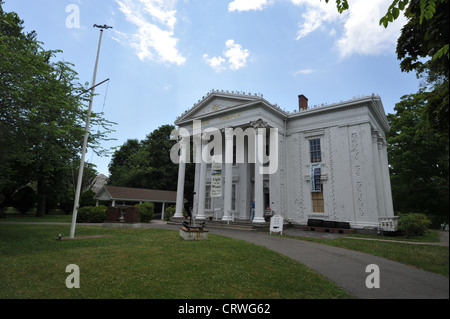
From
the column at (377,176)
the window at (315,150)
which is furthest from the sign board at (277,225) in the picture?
the column at (377,176)

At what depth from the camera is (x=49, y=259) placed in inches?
296

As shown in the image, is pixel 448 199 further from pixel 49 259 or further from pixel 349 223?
pixel 349 223

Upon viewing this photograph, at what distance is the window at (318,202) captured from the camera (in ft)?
61.1

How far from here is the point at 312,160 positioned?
64.9 ft

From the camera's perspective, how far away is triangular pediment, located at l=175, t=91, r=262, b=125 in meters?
20.1

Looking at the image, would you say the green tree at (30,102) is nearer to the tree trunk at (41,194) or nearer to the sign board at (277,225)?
the sign board at (277,225)

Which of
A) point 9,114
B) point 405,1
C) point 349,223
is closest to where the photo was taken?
point 405,1

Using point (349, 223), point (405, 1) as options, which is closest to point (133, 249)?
point (405, 1)

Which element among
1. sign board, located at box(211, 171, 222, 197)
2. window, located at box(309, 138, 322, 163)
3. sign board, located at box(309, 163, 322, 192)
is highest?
window, located at box(309, 138, 322, 163)

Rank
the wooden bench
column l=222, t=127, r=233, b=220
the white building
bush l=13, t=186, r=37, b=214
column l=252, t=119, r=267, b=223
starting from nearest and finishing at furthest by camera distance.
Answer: the wooden bench → the white building → column l=252, t=119, r=267, b=223 → column l=222, t=127, r=233, b=220 → bush l=13, t=186, r=37, b=214

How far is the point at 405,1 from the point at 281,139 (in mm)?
18406

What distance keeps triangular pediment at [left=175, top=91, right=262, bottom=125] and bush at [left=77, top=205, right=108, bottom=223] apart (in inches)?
441

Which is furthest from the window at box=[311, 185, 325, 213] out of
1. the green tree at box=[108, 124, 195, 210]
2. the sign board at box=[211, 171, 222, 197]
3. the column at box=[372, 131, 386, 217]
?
the green tree at box=[108, 124, 195, 210]

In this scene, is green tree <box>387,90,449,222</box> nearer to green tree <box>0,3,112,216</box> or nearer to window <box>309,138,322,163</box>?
green tree <box>0,3,112,216</box>
